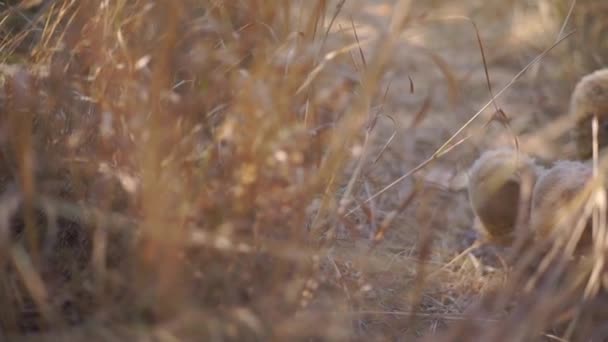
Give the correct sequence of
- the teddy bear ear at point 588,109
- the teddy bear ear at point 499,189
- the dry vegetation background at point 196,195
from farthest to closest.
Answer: the teddy bear ear at point 588,109, the teddy bear ear at point 499,189, the dry vegetation background at point 196,195

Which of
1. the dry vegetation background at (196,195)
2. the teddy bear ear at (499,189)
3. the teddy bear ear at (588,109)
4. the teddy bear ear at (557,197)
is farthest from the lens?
the teddy bear ear at (588,109)

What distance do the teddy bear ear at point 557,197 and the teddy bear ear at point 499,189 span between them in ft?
0.16

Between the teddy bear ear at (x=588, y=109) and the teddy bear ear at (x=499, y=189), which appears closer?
the teddy bear ear at (x=499, y=189)

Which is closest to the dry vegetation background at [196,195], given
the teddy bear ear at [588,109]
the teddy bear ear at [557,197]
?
the teddy bear ear at [557,197]

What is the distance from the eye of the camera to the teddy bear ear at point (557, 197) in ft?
3.87

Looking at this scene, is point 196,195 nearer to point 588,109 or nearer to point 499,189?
point 499,189

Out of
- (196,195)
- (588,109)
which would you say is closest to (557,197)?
(588,109)

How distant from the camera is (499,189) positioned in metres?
1.30

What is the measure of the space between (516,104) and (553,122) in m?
0.21

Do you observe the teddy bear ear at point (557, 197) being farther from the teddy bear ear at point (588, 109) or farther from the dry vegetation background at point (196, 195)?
the teddy bear ear at point (588, 109)

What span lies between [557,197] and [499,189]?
4.7 inches

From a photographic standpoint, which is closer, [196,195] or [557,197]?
[196,195]

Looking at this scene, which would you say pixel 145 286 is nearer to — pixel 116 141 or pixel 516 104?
pixel 116 141

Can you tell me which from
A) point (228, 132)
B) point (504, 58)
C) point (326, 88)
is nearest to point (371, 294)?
point (326, 88)
